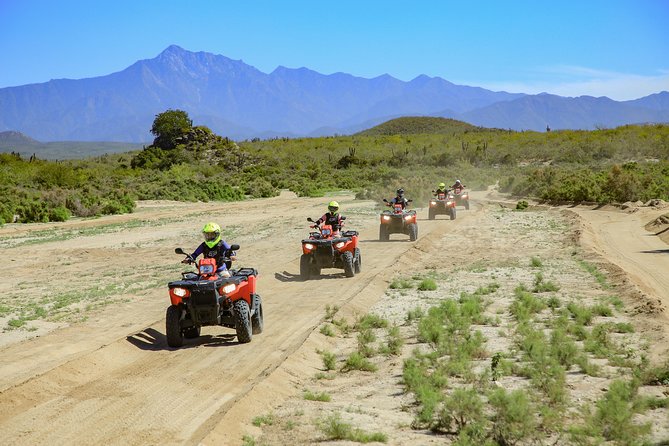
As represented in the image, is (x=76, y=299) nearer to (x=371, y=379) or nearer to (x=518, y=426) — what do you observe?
(x=371, y=379)

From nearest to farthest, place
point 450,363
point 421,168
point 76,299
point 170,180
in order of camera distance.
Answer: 1. point 450,363
2. point 76,299
3. point 170,180
4. point 421,168

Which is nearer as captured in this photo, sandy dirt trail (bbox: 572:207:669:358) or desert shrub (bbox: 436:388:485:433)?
desert shrub (bbox: 436:388:485:433)

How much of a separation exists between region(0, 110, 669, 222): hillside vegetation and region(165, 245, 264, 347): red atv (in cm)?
2708

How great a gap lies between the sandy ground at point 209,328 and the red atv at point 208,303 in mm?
306

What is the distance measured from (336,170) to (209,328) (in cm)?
6471

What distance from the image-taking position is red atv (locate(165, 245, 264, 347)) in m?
10.6

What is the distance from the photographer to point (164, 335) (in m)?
12.0

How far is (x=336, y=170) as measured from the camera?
7681 cm

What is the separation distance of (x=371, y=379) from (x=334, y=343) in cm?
223

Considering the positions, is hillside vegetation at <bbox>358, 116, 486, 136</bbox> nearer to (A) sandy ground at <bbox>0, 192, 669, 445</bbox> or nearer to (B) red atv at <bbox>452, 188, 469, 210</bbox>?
(B) red atv at <bbox>452, 188, 469, 210</bbox>

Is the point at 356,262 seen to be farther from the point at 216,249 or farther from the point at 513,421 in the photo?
the point at 513,421

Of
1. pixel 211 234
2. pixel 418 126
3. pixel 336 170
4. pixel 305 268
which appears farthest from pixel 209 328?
pixel 418 126

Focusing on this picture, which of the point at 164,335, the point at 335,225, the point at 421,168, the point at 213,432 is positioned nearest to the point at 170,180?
the point at 421,168

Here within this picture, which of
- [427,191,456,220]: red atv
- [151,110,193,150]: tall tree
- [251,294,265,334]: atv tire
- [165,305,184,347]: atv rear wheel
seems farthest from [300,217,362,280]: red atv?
[151,110,193,150]: tall tree
